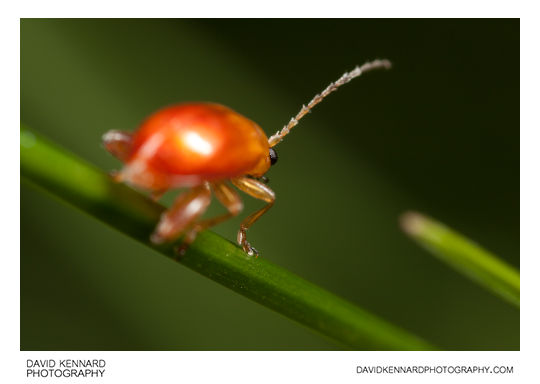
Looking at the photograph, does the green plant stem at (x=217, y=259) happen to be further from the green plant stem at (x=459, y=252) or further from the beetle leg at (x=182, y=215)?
the green plant stem at (x=459, y=252)

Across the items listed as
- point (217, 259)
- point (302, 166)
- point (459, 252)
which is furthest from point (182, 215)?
point (302, 166)

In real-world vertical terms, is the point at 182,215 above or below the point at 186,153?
below

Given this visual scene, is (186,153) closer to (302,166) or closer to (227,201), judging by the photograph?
(227,201)

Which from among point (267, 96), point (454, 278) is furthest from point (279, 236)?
point (454, 278)

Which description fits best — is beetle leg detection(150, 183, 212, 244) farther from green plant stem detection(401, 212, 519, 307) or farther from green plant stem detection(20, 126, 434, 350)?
green plant stem detection(401, 212, 519, 307)
